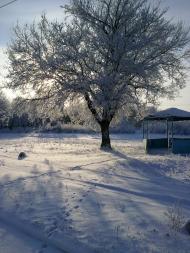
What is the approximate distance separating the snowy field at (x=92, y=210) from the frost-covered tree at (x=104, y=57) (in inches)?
391

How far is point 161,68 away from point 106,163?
10.5m

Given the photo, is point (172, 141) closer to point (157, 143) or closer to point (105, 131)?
point (157, 143)

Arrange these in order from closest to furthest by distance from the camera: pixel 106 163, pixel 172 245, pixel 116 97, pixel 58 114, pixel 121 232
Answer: pixel 172 245 → pixel 121 232 → pixel 106 163 → pixel 116 97 → pixel 58 114

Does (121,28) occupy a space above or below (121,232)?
above

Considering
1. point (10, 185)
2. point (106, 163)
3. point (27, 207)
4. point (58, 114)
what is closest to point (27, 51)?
point (58, 114)

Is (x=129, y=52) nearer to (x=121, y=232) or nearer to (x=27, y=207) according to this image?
(x=27, y=207)

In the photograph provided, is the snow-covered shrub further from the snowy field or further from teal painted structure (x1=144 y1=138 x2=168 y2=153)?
teal painted structure (x1=144 y1=138 x2=168 y2=153)

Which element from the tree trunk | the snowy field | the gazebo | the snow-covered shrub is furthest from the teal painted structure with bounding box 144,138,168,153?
the snow-covered shrub

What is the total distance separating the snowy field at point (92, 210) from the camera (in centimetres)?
754

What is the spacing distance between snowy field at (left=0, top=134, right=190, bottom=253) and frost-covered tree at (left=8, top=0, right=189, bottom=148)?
9932 millimetres

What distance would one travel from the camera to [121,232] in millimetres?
8094

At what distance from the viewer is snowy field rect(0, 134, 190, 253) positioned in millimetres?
7543

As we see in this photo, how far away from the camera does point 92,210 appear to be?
9.76 meters

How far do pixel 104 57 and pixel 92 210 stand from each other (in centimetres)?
1787
